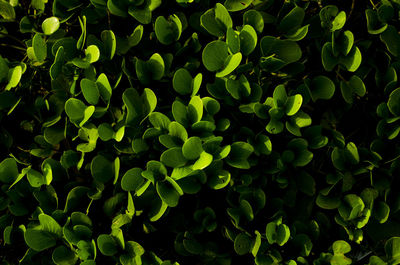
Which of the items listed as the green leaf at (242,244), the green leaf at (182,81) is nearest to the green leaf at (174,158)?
the green leaf at (182,81)

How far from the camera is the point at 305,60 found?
1.55 meters

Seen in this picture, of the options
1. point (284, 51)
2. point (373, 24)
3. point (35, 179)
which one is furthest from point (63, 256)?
point (373, 24)

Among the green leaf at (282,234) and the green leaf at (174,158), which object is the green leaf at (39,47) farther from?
the green leaf at (282,234)

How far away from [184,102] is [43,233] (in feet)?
2.06

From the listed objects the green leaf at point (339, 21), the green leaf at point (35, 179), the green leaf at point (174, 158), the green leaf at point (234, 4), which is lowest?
the green leaf at point (35, 179)

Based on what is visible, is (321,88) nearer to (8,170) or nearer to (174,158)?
(174,158)

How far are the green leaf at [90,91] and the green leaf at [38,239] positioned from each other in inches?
17.6

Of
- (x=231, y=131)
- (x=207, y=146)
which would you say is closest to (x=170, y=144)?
(x=207, y=146)

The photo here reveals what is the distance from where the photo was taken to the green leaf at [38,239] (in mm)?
1300

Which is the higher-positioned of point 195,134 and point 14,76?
point 14,76

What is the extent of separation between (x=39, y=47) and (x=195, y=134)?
0.57 meters

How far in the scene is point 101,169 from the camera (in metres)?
1.37

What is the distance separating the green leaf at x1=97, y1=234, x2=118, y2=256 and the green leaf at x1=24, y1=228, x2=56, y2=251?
18 cm

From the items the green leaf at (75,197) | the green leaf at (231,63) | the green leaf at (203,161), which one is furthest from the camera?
the green leaf at (75,197)
